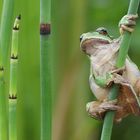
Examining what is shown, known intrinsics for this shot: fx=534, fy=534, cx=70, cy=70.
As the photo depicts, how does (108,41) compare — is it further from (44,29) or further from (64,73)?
(64,73)

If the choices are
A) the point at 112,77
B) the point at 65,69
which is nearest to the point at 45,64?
the point at 112,77

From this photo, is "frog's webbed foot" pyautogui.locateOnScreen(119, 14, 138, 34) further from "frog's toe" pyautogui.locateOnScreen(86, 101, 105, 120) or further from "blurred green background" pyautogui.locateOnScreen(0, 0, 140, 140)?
"blurred green background" pyautogui.locateOnScreen(0, 0, 140, 140)

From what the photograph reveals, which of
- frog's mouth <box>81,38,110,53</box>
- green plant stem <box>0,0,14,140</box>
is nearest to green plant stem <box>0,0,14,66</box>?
green plant stem <box>0,0,14,140</box>

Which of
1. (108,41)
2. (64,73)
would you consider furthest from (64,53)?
(108,41)

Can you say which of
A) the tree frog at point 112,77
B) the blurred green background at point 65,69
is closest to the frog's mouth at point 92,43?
the tree frog at point 112,77

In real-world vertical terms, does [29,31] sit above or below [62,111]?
above

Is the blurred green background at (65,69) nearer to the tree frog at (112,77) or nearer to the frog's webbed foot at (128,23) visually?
the tree frog at (112,77)
